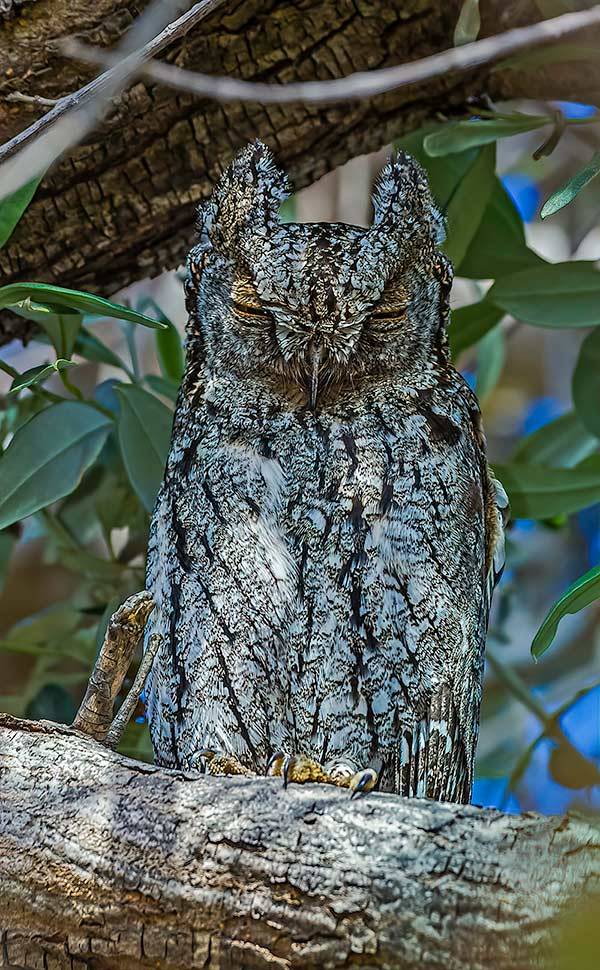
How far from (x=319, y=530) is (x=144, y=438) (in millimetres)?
726

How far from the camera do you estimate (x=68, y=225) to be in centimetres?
250

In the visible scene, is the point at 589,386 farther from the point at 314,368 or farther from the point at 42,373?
the point at 42,373

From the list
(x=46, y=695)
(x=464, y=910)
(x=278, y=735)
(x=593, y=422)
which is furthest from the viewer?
(x=46, y=695)

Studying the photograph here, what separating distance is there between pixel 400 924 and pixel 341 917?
78 millimetres

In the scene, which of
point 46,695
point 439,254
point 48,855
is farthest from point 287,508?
point 46,695

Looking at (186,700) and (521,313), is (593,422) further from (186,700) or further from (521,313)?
(186,700)

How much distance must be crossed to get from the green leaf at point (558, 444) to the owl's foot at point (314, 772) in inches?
54.3

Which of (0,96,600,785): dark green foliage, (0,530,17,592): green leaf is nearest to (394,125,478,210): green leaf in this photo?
(0,96,600,785): dark green foliage

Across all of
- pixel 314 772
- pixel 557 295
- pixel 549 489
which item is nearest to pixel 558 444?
pixel 549 489

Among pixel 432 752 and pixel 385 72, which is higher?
pixel 385 72

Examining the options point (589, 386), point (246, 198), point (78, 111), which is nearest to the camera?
point (78, 111)

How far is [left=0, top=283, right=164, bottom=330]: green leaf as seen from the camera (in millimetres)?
2027

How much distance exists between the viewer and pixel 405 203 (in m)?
2.35

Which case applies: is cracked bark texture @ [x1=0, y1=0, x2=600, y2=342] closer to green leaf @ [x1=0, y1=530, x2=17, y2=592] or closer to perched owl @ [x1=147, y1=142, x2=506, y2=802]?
perched owl @ [x1=147, y1=142, x2=506, y2=802]
